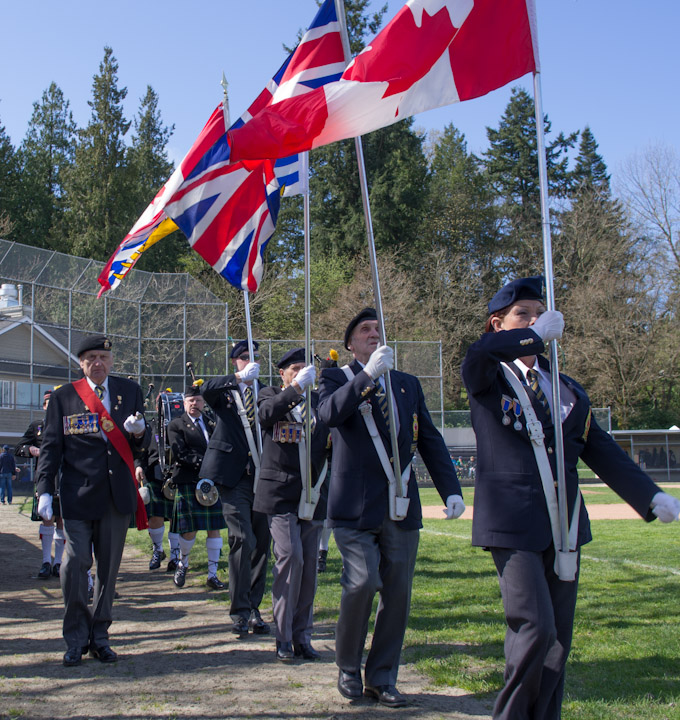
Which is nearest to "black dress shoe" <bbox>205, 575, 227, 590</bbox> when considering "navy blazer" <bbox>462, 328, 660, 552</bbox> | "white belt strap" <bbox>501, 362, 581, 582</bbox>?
"navy blazer" <bbox>462, 328, 660, 552</bbox>

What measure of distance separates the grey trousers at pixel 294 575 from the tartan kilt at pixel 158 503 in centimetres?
467

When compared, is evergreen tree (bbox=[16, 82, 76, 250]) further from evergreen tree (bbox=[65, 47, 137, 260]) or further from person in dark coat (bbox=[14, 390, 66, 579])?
person in dark coat (bbox=[14, 390, 66, 579])

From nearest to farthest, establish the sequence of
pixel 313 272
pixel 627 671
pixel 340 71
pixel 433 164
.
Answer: pixel 627 671, pixel 340 71, pixel 313 272, pixel 433 164

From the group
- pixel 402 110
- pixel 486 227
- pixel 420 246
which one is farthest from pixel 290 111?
pixel 486 227

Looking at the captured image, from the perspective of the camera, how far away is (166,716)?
437cm

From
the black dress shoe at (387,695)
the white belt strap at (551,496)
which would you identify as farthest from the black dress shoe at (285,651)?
the white belt strap at (551,496)

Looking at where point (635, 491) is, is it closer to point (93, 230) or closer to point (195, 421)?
point (195, 421)

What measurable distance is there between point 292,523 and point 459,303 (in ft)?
140

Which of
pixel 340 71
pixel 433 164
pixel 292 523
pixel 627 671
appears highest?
pixel 433 164

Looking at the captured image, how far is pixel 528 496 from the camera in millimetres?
3654

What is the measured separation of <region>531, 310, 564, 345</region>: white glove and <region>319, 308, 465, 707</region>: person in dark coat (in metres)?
1.16

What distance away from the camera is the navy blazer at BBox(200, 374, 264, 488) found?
6.91 m

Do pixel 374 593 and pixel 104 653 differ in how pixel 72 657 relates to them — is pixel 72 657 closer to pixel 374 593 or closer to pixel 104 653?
pixel 104 653

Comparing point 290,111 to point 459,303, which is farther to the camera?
point 459,303
